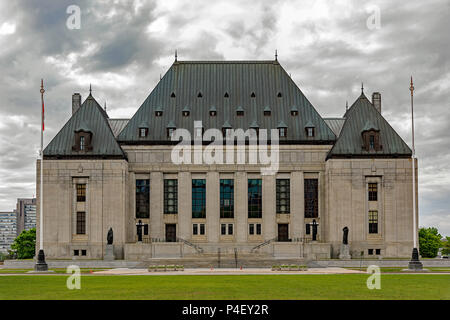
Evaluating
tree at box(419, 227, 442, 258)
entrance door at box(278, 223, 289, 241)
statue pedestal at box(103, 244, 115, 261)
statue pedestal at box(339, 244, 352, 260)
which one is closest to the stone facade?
entrance door at box(278, 223, 289, 241)

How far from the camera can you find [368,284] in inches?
1491

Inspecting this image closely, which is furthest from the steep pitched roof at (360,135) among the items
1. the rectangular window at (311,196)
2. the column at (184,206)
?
the column at (184,206)

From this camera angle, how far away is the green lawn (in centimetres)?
3131

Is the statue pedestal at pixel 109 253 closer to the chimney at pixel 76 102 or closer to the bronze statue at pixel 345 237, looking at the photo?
the chimney at pixel 76 102

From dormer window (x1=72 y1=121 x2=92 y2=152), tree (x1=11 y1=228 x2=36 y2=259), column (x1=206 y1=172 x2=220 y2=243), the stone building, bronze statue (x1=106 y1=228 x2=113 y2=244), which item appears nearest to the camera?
bronze statue (x1=106 y1=228 x2=113 y2=244)

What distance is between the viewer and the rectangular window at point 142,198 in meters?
79.1

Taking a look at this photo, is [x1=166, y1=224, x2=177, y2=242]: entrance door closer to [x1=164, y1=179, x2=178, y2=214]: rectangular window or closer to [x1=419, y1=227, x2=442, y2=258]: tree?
[x1=164, y1=179, x2=178, y2=214]: rectangular window

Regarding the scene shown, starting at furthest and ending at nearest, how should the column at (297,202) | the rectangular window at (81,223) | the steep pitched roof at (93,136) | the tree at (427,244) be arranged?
the tree at (427,244) → the column at (297,202) → the steep pitched roof at (93,136) → the rectangular window at (81,223)

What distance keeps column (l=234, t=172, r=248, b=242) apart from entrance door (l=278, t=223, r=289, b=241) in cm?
383

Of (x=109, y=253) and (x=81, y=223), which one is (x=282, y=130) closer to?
(x=109, y=253)

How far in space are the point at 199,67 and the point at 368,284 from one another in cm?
5227

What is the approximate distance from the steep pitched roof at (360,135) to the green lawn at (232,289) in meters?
34.9

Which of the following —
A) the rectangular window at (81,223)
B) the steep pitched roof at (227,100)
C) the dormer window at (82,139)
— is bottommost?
the rectangular window at (81,223)

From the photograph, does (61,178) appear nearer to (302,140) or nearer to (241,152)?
(241,152)
